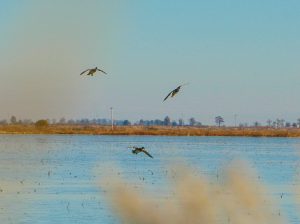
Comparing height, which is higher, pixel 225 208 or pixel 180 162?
pixel 180 162

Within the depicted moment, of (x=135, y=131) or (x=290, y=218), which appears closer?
(x=290, y=218)

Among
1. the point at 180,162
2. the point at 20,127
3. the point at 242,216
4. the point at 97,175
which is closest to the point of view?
the point at 180,162

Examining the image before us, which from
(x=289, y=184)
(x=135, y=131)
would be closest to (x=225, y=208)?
(x=289, y=184)

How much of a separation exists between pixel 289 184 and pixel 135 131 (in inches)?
3989

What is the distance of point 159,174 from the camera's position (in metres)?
42.2

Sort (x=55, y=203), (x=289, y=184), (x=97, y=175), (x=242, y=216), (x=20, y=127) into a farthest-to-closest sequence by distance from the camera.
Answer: (x=20, y=127), (x=97, y=175), (x=289, y=184), (x=55, y=203), (x=242, y=216)

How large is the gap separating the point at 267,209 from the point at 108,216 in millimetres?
4869

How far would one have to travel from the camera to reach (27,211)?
80.7ft

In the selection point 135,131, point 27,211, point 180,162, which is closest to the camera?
point 180,162

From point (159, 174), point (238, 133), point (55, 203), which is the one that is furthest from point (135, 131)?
point (55, 203)

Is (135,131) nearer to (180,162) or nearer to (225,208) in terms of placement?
(225,208)

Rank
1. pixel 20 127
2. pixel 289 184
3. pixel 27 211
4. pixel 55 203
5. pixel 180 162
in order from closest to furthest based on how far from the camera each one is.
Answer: pixel 180 162 → pixel 27 211 → pixel 55 203 → pixel 289 184 → pixel 20 127

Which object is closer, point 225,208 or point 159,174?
point 225,208

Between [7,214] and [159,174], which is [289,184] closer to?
[159,174]
